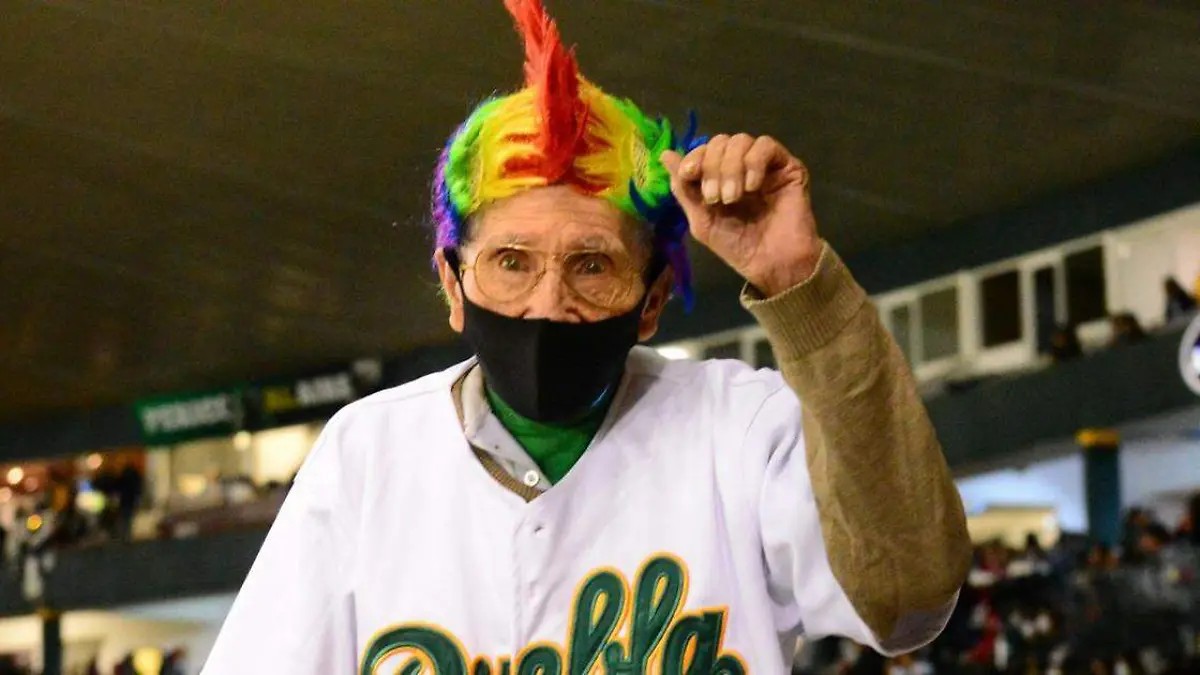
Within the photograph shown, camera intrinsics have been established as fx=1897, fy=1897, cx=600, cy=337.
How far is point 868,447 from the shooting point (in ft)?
5.93

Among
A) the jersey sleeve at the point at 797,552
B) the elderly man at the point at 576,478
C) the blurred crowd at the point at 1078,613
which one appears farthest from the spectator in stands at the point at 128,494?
the jersey sleeve at the point at 797,552

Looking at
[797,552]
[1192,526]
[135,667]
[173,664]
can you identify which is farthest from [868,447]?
[135,667]

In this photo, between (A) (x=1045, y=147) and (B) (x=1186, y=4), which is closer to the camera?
(B) (x=1186, y=4)

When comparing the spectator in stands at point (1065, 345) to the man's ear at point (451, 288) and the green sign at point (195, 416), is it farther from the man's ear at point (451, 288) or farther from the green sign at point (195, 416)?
→ the man's ear at point (451, 288)

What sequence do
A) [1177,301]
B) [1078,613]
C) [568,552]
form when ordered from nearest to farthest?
[568,552] < [1078,613] < [1177,301]

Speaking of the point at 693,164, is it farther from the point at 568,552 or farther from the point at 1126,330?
the point at 1126,330

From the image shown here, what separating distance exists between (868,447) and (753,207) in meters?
→ 0.26

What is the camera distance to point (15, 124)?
549 inches

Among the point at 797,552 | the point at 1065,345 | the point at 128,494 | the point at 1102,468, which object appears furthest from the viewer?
the point at 128,494

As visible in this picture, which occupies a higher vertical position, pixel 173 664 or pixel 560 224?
pixel 560 224

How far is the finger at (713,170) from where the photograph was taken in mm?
1820

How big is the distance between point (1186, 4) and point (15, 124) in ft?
27.1

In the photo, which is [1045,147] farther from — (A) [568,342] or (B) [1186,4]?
(A) [568,342]

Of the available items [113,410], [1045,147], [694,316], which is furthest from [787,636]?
[113,410]
